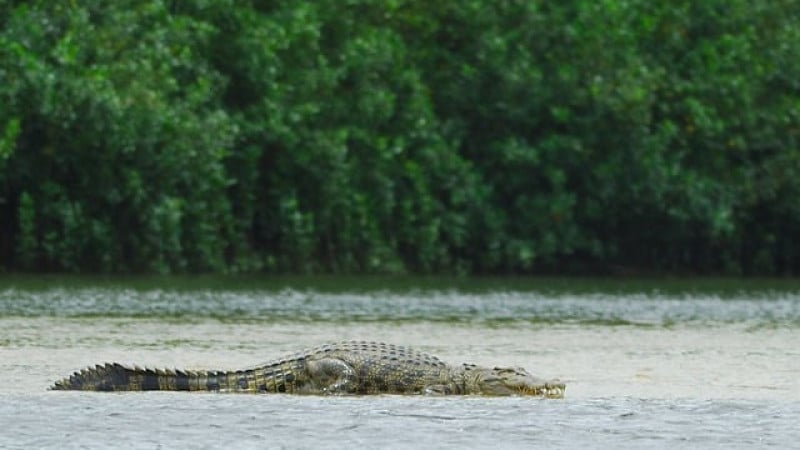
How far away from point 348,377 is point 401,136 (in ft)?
83.6

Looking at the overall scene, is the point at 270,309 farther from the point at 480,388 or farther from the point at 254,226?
the point at 254,226

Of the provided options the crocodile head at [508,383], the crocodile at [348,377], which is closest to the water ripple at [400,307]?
the crocodile at [348,377]

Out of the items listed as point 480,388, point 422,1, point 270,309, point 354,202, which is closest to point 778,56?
point 422,1

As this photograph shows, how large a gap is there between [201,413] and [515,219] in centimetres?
2903

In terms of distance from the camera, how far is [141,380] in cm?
1312

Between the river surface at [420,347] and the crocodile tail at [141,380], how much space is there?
31 centimetres

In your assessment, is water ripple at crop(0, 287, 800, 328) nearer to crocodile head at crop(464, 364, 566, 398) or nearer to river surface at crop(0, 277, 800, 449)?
river surface at crop(0, 277, 800, 449)

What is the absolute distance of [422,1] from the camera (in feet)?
135

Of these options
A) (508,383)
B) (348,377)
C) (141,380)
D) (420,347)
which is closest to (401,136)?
(420,347)

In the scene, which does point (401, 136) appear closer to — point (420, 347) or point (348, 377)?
point (420, 347)

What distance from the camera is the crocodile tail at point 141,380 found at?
1295 centimetres

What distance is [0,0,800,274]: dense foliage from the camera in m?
33.2

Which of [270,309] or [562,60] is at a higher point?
[562,60]

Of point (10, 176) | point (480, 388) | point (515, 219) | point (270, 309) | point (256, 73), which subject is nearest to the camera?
point (480, 388)
